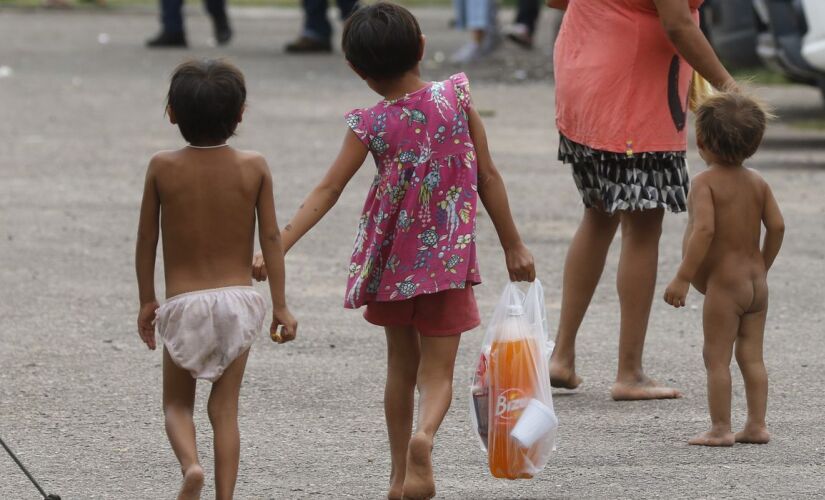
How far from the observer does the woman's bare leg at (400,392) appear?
14.4 ft

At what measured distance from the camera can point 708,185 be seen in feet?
15.6

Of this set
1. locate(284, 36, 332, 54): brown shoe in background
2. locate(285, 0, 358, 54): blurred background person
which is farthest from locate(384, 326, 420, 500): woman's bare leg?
locate(284, 36, 332, 54): brown shoe in background

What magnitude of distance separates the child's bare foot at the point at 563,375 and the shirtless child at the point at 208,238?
5.45ft

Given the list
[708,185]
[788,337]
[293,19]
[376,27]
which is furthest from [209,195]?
[293,19]

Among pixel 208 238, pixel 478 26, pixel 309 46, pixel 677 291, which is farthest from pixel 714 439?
pixel 309 46

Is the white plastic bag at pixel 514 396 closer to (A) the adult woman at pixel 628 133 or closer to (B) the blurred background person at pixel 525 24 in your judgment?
(A) the adult woman at pixel 628 133

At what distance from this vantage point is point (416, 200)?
4258 mm

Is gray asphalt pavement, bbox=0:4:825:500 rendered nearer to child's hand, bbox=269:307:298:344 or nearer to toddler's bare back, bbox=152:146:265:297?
child's hand, bbox=269:307:298:344

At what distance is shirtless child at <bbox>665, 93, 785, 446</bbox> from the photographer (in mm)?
4734

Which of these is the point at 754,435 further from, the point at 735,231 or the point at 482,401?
the point at 482,401

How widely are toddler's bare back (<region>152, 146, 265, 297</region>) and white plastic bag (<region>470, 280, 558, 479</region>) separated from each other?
79 cm

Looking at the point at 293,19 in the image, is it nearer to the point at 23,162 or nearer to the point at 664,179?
the point at 23,162

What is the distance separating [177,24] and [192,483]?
1386 centimetres

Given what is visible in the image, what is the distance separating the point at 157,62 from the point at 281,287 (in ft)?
40.8
